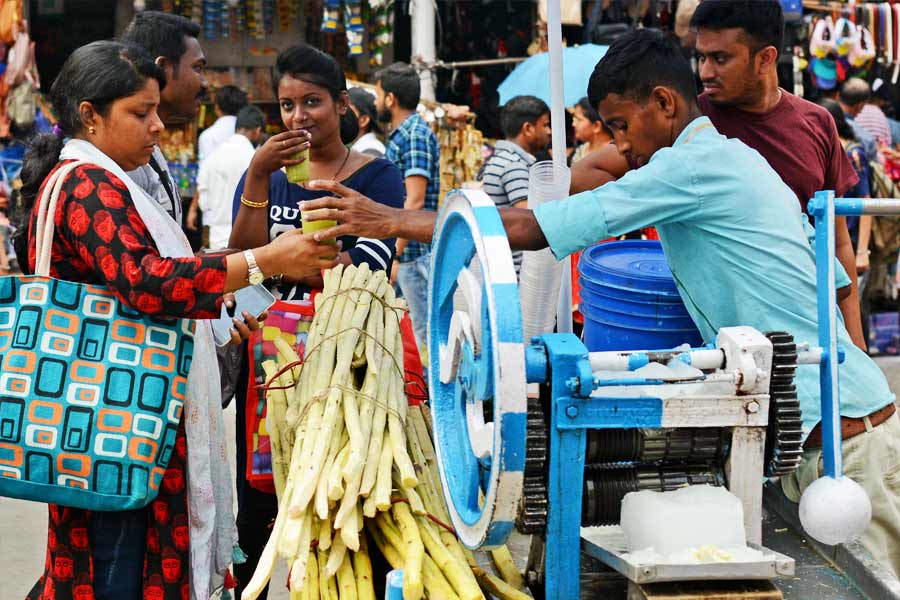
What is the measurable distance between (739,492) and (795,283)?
0.60 meters

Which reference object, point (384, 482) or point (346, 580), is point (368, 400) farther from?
point (346, 580)

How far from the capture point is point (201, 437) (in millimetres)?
2840

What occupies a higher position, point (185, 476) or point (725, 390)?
point (725, 390)

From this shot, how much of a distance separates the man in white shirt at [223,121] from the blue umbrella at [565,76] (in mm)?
2145

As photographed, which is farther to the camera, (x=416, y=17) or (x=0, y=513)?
(x=416, y=17)

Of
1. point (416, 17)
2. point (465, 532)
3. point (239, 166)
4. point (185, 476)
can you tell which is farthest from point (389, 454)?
point (416, 17)

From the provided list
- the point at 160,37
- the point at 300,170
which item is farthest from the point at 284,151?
the point at 160,37

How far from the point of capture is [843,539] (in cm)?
229

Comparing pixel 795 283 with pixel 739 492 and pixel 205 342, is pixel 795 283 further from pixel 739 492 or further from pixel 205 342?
pixel 205 342

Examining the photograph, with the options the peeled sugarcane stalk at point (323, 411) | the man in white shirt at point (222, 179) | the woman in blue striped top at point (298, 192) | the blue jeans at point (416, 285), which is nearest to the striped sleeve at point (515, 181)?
the blue jeans at point (416, 285)

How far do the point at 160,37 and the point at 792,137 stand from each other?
2077 millimetres

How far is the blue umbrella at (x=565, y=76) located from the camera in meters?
7.94

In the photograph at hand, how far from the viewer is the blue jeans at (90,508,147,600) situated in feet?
9.00

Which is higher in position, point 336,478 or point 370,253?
point 370,253
